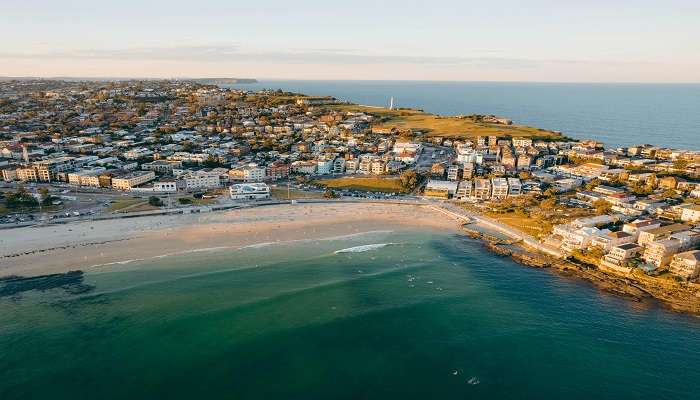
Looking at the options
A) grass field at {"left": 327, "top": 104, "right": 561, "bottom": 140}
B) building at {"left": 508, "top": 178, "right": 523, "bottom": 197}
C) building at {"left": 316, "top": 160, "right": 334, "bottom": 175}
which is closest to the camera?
building at {"left": 508, "top": 178, "right": 523, "bottom": 197}

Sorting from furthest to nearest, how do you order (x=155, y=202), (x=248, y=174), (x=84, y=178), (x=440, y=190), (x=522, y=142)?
(x=522, y=142)
(x=248, y=174)
(x=84, y=178)
(x=440, y=190)
(x=155, y=202)

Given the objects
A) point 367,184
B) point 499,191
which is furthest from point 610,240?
point 367,184

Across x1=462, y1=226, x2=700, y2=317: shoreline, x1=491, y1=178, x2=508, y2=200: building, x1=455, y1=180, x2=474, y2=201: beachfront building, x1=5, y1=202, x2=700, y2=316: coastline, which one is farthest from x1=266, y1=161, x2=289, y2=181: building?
x1=462, y1=226, x2=700, y2=317: shoreline

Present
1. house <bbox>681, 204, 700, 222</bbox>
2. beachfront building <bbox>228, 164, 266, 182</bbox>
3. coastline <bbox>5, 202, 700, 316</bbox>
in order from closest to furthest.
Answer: coastline <bbox>5, 202, 700, 316</bbox>, house <bbox>681, 204, 700, 222</bbox>, beachfront building <bbox>228, 164, 266, 182</bbox>

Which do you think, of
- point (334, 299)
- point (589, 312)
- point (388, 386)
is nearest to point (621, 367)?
point (589, 312)

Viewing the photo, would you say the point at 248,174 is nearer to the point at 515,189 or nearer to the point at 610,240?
the point at 515,189

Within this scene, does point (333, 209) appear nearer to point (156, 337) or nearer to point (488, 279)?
point (488, 279)

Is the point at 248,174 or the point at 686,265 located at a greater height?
the point at 686,265

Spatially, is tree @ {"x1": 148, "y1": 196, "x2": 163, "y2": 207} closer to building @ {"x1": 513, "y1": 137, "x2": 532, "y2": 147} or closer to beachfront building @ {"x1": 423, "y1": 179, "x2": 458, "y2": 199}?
beachfront building @ {"x1": 423, "y1": 179, "x2": 458, "y2": 199}
